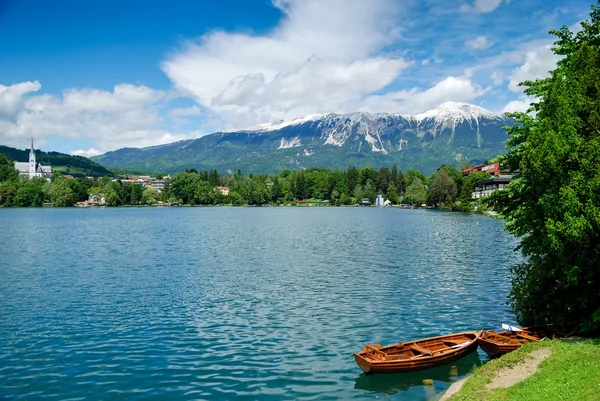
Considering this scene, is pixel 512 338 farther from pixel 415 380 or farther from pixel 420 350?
pixel 415 380

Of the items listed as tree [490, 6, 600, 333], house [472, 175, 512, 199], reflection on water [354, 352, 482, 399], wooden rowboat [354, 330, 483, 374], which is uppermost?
house [472, 175, 512, 199]

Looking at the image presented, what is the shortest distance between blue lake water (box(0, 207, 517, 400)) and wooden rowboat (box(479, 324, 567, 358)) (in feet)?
3.72

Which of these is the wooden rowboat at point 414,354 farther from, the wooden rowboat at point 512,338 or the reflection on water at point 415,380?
the wooden rowboat at point 512,338

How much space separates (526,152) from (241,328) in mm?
19297

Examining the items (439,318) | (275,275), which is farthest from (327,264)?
(439,318)

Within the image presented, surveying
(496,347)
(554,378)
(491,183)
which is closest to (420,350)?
(496,347)

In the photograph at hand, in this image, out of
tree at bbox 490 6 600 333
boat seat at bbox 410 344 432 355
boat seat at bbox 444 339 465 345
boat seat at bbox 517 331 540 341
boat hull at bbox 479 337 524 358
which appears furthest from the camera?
boat seat at bbox 444 339 465 345

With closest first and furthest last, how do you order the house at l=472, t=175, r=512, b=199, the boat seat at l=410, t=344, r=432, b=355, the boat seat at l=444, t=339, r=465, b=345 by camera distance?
the boat seat at l=410, t=344, r=432, b=355 → the boat seat at l=444, t=339, r=465, b=345 → the house at l=472, t=175, r=512, b=199

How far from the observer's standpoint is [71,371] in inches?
898

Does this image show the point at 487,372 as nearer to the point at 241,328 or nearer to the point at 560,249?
the point at 560,249

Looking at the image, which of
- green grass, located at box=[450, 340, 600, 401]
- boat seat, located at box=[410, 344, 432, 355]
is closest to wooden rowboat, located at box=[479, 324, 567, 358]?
green grass, located at box=[450, 340, 600, 401]

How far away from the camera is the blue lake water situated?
70.8ft

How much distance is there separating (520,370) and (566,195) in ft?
25.5

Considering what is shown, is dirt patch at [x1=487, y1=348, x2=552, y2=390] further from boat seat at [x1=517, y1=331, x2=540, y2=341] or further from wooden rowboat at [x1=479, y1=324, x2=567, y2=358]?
boat seat at [x1=517, y1=331, x2=540, y2=341]
